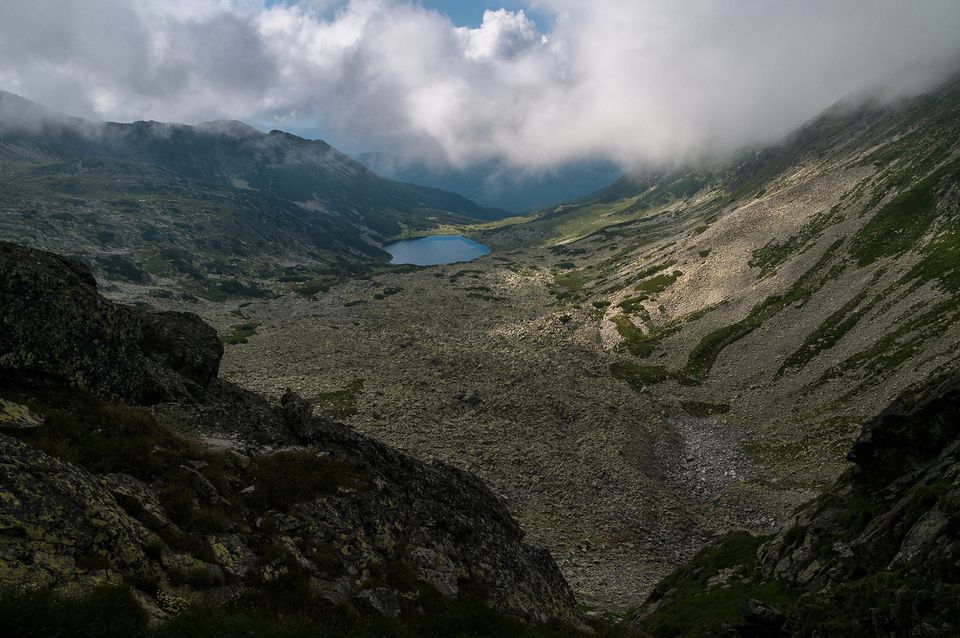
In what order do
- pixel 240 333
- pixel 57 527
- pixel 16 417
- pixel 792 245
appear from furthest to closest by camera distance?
1. pixel 792 245
2. pixel 240 333
3. pixel 16 417
4. pixel 57 527

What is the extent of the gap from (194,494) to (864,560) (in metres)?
24.8

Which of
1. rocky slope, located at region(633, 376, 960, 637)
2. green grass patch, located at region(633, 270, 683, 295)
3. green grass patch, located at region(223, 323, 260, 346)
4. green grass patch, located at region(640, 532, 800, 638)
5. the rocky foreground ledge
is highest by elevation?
green grass patch, located at region(633, 270, 683, 295)

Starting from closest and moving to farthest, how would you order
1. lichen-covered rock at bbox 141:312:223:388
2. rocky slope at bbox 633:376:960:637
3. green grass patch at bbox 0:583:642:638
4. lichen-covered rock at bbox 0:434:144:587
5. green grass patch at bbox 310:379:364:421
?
green grass patch at bbox 0:583:642:638, lichen-covered rock at bbox 0:434:144:587, rocky slope at bbox 633:376:960:637, lichen-covered rock at bbox 141:312:223:388, green grass patch at bbox 310:379:364:421

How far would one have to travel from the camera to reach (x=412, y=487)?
22594 millimetres

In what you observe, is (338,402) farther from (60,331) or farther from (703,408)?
(703,408)

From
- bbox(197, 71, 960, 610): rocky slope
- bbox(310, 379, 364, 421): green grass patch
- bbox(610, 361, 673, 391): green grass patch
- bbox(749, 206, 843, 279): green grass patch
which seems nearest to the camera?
bbox(197, 71, 960, 610): rocky slope

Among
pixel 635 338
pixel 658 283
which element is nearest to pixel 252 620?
pixel 635 338

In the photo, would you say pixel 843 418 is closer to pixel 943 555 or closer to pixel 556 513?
pixel 556 513

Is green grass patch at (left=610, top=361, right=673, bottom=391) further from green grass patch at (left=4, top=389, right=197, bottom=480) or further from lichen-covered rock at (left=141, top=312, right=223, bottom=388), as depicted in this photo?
green grass patch at (left=4, top=389, right=197, bottom=480)

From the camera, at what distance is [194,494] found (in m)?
15.2

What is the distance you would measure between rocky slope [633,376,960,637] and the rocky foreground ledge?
8962 mm

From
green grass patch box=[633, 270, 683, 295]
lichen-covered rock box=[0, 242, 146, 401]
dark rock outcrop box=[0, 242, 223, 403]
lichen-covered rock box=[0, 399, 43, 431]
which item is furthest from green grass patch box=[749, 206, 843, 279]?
lichen-covered rock box=[0, 399, 43, 431]

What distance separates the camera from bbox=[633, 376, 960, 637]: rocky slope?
15.4m

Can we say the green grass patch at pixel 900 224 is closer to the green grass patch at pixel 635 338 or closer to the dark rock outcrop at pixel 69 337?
the green grass patch at pixel 635 338
